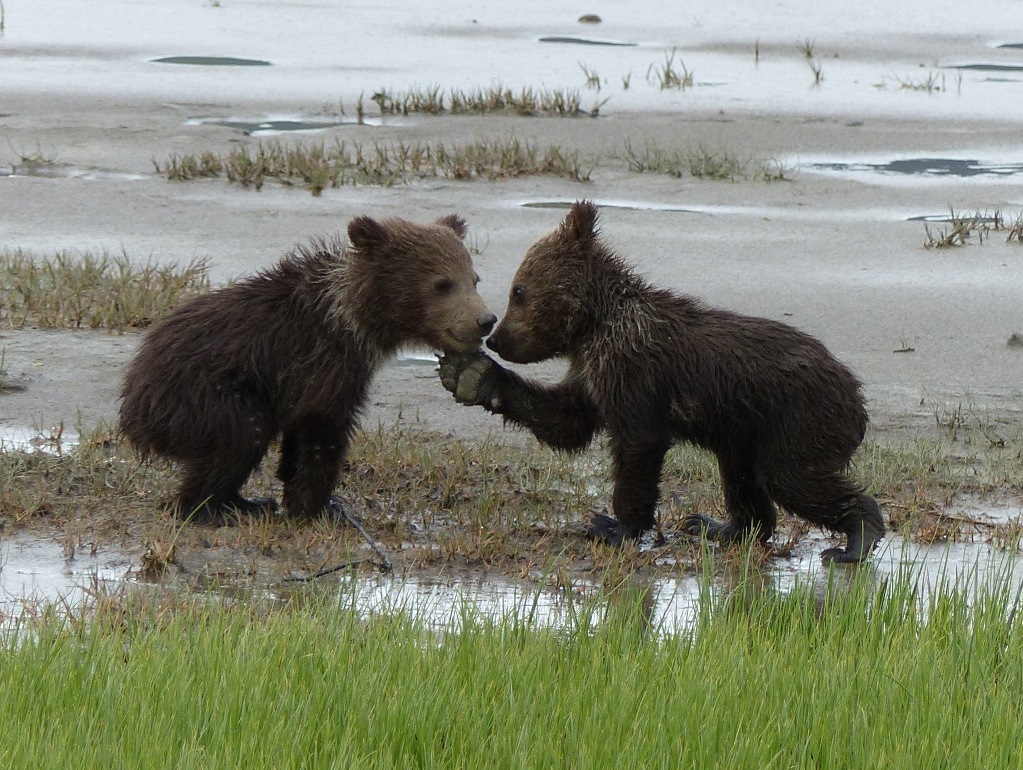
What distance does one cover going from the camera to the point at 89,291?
31.1 feet

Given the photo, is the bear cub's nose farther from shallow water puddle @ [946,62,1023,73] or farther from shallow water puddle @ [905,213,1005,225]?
shallow water puddle @ [946,62,1023,73]

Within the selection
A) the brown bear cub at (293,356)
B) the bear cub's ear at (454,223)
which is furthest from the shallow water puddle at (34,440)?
the bear cub's ear at (454,223)

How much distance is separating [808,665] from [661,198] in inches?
376

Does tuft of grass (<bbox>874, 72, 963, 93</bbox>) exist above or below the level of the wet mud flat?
above

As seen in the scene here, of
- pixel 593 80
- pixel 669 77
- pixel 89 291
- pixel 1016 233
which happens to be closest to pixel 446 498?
pixel 89 291

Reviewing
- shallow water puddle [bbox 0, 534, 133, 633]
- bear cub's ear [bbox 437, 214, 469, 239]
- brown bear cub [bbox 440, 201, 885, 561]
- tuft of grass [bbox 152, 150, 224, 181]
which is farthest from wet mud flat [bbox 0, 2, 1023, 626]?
bear cub's ear [bbox 437, 214, 469, 239]

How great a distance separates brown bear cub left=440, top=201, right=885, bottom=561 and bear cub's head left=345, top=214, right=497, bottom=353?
0.54 feet

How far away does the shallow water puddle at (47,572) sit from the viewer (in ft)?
16.7

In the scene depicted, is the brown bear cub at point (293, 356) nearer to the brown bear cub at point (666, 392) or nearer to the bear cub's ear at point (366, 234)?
the bear cub's ear at point (366, 234)

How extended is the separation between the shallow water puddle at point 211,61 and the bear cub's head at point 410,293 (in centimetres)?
1394

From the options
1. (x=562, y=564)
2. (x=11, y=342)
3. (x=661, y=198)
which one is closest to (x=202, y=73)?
(x=661, y=198)

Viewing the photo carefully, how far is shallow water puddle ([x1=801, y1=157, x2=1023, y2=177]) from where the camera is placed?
15.2 m

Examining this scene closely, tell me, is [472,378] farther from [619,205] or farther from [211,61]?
[211,61]

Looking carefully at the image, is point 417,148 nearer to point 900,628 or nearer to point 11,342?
point 11,342
